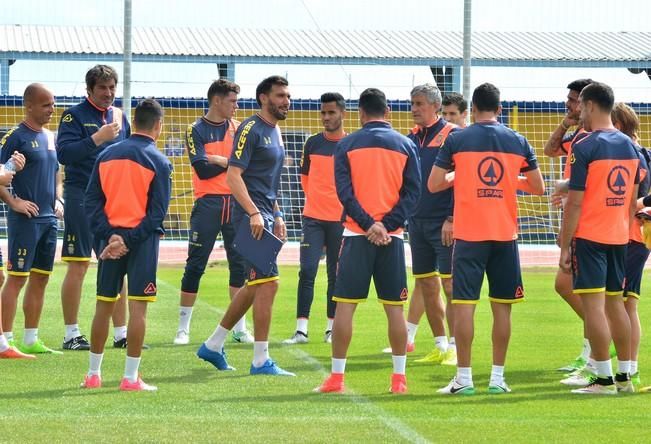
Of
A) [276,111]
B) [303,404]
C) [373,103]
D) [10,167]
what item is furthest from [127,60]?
[303,404]

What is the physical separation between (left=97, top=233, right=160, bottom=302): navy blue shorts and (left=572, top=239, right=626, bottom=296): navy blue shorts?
2887 mm

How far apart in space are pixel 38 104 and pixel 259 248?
256 centimetres

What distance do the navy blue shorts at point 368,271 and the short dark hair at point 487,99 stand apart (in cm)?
108

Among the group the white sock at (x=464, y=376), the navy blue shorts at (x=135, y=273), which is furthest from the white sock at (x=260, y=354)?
the white sock at (x=464, y=376)

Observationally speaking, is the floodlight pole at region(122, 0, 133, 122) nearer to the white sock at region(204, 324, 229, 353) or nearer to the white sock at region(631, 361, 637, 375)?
the white sock at region(204, 324, 229, 353)

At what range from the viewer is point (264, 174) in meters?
9.70

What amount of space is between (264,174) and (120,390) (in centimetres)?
208

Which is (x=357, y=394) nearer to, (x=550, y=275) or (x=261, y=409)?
(x=261, y=409)

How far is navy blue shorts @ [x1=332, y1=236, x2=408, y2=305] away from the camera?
870 centimetres

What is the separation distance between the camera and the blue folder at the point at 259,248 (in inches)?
370

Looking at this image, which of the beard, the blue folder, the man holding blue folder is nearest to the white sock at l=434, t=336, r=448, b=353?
the man holding blue folder

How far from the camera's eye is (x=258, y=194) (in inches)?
382

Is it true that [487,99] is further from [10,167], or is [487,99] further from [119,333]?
[119,333]

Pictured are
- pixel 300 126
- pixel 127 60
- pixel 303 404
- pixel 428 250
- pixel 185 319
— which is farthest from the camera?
pixel 300 126
